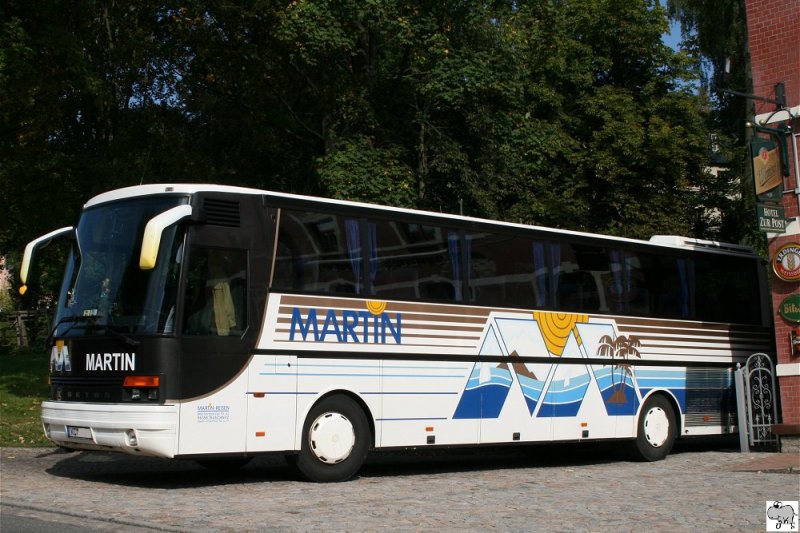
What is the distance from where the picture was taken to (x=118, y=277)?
12055 millimetres

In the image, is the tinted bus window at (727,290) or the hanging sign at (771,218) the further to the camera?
the tinted bus window at (727,290)

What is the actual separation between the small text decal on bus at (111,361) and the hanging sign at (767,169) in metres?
11.1

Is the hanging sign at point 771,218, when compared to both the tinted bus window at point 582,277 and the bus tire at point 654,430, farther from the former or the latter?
the bus tire at point 654,430

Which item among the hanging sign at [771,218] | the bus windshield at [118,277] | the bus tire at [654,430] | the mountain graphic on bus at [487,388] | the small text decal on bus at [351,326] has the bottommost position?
the bus tire at [654,430]

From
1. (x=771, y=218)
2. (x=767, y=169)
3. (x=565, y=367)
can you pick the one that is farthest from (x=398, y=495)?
(x=767, y=169)

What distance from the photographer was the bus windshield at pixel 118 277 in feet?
38.7

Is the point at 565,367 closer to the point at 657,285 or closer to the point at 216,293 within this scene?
the point at 657,285

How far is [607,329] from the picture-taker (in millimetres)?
16781

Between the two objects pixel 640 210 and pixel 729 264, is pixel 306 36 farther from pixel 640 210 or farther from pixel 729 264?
pixel 640 210

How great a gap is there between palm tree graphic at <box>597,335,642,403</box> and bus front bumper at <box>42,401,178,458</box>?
A: 25.0 ft

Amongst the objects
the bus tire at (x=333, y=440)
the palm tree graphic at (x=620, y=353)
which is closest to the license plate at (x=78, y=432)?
the bus tire at (x=333, y=440)

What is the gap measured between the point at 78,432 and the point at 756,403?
11.9m

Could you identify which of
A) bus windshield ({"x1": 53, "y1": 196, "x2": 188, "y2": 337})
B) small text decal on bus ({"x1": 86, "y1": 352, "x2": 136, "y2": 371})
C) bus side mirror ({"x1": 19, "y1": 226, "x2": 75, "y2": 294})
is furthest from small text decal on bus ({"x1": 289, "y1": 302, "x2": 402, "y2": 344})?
bus side mirror ({"x1": 19, "y1": 226, "x2": 75, "y2": 294})

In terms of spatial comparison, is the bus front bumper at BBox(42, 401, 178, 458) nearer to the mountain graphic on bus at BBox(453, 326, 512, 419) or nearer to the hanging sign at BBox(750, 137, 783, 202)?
the mountain graphic on bus at BBox(453, 326, 512, 419)
